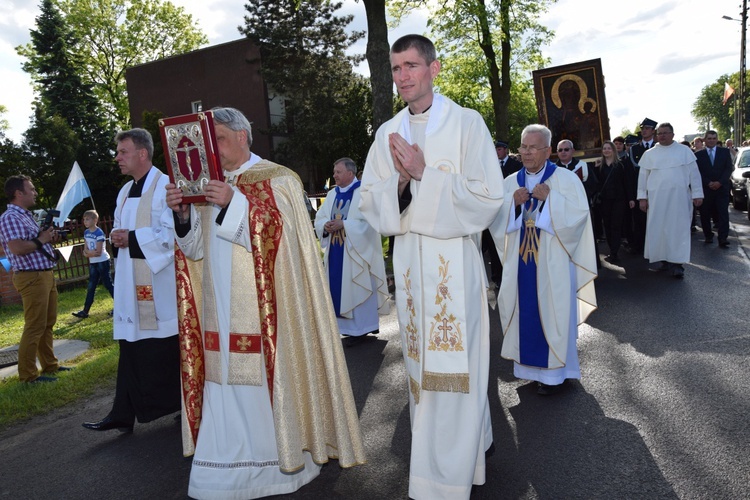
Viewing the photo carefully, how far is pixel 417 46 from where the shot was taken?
3.34 metres

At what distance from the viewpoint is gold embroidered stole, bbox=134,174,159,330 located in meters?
4.88

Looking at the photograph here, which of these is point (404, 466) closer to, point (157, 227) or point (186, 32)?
point (157, 227)

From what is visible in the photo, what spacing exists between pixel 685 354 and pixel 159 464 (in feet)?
15.3

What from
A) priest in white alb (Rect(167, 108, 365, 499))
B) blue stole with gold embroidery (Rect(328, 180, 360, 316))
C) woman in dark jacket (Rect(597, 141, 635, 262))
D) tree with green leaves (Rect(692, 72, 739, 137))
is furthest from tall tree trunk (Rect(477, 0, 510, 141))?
tree with green leaves (Rect(692, 72, 739, 137))

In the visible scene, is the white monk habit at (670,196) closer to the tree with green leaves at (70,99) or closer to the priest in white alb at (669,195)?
the priest in white alb at (669,195)

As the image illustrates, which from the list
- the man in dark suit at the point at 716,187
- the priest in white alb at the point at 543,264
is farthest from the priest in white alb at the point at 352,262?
the man in dark suit at the point at 716,187

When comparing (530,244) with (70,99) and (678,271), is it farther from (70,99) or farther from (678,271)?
(70,99)

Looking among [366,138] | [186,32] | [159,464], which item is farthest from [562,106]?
[186,32]

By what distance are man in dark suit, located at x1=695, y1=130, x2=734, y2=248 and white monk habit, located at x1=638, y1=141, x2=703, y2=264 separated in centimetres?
227

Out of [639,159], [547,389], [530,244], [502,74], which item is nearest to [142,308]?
[530,244]

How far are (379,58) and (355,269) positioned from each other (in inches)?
248

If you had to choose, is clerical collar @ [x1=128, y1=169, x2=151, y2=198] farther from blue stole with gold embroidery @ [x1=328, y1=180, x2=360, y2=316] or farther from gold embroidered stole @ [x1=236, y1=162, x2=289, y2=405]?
blue stole with gold embroidery @ [x1=328, y1=180, x2=360, y2=316]

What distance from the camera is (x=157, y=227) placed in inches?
189

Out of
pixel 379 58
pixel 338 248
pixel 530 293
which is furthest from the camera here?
pixel 379 58
